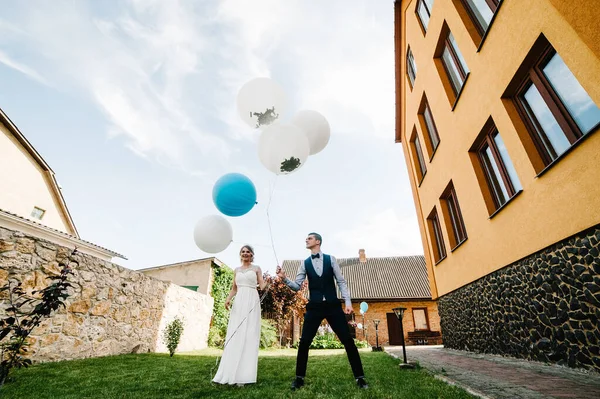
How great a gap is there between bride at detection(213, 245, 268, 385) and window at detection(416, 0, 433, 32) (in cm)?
925

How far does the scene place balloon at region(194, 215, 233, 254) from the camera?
511cm

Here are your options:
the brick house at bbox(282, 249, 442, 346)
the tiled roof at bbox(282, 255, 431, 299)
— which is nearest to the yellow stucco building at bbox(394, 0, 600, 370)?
the brick house at bbox(282, 249, 442, 346)

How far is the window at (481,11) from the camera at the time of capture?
567 cm

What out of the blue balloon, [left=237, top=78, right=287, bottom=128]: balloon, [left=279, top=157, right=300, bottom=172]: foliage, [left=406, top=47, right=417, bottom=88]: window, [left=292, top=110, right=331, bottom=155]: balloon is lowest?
the blue balloon

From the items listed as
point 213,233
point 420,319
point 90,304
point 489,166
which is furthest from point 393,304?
point 90,304

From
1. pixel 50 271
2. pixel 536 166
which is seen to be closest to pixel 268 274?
pixel 50 271

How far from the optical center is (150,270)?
15312 millimetres

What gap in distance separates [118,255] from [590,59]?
15607mm

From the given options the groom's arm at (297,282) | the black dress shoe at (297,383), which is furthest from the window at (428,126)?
the black dress shoe at (297,383)

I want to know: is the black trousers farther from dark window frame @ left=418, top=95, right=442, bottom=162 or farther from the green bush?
the green bush

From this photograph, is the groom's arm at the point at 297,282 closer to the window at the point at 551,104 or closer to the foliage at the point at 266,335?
the window at the point at 551,104

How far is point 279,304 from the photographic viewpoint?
1497 cm

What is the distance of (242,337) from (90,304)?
442cm

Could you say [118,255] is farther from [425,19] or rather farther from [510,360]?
[425,19]
